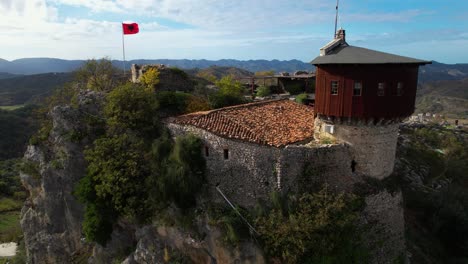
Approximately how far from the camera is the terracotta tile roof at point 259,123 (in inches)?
768

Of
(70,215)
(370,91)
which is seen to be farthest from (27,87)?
(370,91)

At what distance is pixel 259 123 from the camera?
21.6 m

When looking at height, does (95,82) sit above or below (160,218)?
above

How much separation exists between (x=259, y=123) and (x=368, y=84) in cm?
712

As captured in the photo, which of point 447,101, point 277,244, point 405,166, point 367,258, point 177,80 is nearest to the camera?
point 277,244

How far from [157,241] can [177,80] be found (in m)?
16.7

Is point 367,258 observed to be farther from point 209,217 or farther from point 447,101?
point 447,101

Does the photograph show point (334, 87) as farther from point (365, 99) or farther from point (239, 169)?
point (239, 169)

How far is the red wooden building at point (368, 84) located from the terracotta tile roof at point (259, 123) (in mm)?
3173

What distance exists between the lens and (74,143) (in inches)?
1021

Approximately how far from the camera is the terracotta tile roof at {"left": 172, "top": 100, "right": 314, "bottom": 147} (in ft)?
64.0

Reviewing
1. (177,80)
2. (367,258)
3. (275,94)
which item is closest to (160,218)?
(367,258)

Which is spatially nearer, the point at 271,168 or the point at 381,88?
the point at 381,88

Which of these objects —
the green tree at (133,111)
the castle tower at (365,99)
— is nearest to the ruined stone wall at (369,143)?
the castle tower at (365,99)
